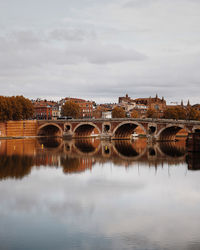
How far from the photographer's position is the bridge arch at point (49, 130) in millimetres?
95312

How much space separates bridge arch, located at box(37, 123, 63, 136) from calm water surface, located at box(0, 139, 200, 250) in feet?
172

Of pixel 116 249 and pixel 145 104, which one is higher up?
pixel 145 104

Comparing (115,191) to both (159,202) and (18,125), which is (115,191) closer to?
(159,202)

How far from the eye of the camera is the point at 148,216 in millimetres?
21578

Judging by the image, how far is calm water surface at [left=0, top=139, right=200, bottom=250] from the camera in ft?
58.3

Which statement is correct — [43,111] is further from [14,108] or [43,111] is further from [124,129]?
[124,129]

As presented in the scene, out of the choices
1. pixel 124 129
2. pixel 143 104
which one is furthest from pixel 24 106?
pixel 143 104

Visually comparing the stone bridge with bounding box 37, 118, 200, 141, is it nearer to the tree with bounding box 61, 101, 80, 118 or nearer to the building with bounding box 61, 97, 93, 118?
the tree with bounding box 61, 101, 80, 118

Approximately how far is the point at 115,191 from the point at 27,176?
31.1ft

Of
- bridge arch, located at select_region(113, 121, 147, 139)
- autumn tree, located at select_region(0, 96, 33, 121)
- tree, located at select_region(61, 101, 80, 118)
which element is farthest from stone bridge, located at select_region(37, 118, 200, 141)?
tree, located at select_region(61, 101, 80, 118)

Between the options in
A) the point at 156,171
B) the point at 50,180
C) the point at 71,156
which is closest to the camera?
the point at 50,180

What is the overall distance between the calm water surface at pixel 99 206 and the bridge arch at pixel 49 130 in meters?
52.3

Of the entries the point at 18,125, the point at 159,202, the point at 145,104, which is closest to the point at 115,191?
the point at 159,202

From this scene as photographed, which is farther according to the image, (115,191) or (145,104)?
(145,104)
